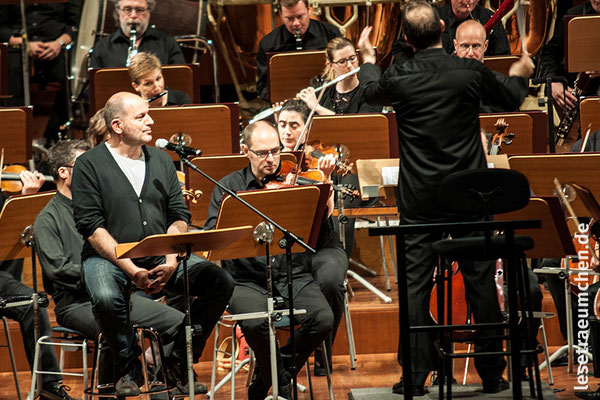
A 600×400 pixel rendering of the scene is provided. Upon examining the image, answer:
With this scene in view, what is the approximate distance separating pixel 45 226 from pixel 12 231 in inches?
5.7

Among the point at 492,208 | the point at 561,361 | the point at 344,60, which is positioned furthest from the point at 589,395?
the point at 344,60

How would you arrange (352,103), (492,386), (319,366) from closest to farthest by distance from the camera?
(492,386) → (319,366) → (352,103)

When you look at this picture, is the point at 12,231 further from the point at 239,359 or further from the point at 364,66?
the point at 364,66

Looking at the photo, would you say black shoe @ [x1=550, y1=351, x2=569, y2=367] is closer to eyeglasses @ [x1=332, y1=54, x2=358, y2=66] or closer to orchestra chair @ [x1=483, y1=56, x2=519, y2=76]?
orchestra chair @ [x1=483, y1=56, x2=519, y2=76]

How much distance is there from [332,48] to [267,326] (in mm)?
2153

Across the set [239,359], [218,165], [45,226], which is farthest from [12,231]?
[239,359]

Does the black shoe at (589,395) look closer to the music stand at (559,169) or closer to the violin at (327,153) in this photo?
the music stand at (559,169)

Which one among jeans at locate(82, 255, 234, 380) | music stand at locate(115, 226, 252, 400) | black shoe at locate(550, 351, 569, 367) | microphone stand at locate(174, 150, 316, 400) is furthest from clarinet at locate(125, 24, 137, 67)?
black shoe at locate(550, 351, 569, 367)

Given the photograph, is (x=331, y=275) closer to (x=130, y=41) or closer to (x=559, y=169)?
(x=559, y=169)

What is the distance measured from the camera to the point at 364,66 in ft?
13.9

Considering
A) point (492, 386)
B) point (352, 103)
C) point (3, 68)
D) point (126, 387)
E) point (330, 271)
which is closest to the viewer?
point (126, 387)

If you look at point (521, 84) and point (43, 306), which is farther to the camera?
point (43, 306)

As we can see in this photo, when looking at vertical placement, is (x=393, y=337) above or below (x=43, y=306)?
below

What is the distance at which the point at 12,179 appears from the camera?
506 cm
